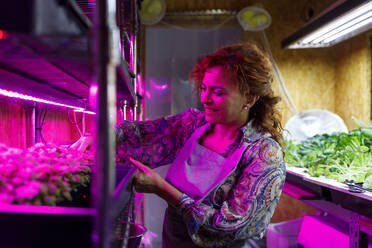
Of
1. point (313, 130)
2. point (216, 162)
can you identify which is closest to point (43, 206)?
point (216, 162)

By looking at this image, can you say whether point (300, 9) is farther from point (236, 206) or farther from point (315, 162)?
point (236, 206)

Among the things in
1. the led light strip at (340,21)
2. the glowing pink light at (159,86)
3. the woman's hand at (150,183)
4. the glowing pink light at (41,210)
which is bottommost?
the woman's hand at (150,183)

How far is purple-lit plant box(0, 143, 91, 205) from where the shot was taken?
556mm

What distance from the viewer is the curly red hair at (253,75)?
4.16 ft

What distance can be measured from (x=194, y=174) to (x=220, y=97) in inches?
12.9

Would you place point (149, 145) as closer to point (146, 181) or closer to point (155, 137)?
point (155, 137)

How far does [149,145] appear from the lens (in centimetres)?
141

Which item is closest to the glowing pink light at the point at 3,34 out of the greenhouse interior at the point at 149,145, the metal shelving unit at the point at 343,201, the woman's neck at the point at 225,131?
the greenhouse interior at the point at 149,145

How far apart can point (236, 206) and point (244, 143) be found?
261 millimetres

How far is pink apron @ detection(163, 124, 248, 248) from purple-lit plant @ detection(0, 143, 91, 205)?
563mm

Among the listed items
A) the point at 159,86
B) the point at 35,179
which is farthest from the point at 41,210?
the point at 159,86

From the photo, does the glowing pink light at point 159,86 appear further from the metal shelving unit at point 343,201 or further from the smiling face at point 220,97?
the smiling face at point 220,97

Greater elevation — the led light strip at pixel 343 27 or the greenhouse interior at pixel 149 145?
the led light strip at pixel 343 27

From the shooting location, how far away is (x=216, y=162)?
126cm
